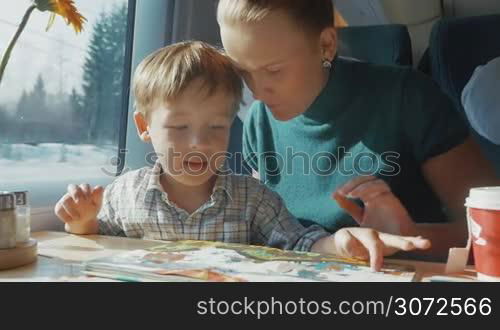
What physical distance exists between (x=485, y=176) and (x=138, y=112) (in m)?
0.52

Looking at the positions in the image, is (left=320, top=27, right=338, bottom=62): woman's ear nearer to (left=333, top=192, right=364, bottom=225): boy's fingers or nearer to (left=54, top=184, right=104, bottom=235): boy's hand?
(left=333, top=192, right=364, bottom=225): boy's fingers

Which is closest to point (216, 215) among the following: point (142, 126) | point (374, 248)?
point (142, 126)

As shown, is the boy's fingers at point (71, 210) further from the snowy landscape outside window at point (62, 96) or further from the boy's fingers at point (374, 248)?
the boy's fingers at point (374, 248)

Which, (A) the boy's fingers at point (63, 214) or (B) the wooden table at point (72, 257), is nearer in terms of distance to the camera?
(B) the wooden table at point (72, 257)

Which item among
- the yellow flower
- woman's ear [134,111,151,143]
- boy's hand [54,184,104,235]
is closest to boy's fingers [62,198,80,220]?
boy's hand [54,184,104,235]

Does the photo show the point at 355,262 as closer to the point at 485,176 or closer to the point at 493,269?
the point at 493,269

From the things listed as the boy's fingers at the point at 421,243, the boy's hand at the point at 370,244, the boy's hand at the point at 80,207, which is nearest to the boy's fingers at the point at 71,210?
the boy's hand at the point at 80,207

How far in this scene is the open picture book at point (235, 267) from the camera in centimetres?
56

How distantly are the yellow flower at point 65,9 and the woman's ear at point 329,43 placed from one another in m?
0.37

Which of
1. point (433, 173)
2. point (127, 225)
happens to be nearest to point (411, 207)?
point (433, 173)

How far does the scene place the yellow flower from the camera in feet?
2.38

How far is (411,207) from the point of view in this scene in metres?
0.78

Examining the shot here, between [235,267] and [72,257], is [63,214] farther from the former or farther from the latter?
[235,267]

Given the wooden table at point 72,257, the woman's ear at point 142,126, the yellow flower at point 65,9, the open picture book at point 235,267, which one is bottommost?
the wooden table at point 72,257
